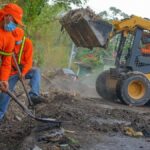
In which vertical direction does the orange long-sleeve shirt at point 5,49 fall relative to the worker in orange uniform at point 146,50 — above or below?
below

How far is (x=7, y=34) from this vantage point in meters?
7.52

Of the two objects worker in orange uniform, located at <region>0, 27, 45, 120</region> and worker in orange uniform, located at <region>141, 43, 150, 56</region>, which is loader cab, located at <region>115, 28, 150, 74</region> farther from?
worker in orange uniform, located at <region>0, 27, 45, 120</region>

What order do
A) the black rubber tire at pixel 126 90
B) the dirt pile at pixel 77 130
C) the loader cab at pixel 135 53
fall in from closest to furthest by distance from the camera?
the dirt pile at pixel 77 130 → the black rubber tire at pixel 126 90 → the loader cab at pixel 135 53

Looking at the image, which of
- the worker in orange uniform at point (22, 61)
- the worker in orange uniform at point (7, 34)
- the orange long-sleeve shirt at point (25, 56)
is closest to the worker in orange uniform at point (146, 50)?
the worker in orange uniform at point (22, 61)

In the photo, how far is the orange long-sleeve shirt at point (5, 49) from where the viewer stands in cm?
750

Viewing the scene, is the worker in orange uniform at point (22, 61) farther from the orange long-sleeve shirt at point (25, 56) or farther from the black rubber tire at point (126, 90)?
the black rubber tire at point (126, 90)

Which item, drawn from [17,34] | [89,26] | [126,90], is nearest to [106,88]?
[126,90]

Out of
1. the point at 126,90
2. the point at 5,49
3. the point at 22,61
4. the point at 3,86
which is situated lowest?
the point at 126,90

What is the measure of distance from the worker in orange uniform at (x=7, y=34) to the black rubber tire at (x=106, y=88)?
8312mm

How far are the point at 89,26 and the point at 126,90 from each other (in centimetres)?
214

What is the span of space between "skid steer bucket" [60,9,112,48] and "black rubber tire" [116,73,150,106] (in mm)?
1228

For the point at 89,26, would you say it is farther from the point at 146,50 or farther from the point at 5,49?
the point at 5,49

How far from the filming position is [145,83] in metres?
14.9

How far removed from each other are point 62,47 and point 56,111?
71.3 ft
